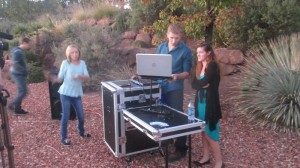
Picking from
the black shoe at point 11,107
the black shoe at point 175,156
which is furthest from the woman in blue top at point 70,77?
the black shoe at point 11,107

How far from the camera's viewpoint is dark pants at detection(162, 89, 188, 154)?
4.14 m

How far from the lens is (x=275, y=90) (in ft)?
17.7

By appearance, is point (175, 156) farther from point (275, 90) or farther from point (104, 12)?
point (104, 12)

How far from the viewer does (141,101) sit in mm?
4023

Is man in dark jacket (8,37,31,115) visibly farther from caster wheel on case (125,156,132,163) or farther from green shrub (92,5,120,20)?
green shrub (92,5,120,20)

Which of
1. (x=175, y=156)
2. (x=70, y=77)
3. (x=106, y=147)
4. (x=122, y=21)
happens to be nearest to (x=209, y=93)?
(x=175, y=156)

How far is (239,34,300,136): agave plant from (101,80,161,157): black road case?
2143 millimetres

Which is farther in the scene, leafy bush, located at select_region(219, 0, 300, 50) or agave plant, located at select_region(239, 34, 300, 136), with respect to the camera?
leafy bush, located at select_region(219, 0, 300, 50)

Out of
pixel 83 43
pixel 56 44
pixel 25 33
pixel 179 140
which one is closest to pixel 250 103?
pixel 179 140

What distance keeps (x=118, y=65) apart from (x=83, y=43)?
113 centimetres

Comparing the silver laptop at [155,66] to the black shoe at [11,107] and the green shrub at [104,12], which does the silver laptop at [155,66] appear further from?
the green shrub at [104,12]

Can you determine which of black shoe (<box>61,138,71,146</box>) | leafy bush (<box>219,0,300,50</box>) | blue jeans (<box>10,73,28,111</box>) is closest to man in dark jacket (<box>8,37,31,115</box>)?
blue jeans (<box>10,73,28,111</box>)

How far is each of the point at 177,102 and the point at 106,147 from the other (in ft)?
4.31

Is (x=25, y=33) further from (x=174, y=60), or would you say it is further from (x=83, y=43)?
(x=174, y=60)
